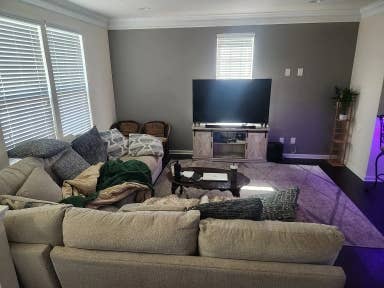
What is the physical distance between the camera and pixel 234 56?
4.46 m

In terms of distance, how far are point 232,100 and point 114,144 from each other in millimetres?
2111

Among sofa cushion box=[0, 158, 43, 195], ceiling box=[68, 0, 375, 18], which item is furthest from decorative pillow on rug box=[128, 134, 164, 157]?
ceiling box=[68, 0, 375, 18]

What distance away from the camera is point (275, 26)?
4.23 m

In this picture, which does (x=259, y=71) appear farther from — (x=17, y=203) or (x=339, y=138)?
(x=17, y=203)

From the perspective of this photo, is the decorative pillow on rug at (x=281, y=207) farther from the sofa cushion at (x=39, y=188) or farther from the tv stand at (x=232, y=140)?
the tv stand at (x=232, y=140)

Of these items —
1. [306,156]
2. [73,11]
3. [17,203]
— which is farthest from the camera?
[306,156]

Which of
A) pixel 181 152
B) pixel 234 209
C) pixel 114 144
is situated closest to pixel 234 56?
pixel 181 152

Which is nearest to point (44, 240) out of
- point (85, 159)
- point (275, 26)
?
point (85, 159)

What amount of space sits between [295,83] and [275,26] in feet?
3.39

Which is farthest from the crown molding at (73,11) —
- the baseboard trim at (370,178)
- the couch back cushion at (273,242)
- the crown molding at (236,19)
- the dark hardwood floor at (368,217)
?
the baseboard trim at (370,178)

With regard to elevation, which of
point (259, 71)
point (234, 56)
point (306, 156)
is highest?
point (234, 56)

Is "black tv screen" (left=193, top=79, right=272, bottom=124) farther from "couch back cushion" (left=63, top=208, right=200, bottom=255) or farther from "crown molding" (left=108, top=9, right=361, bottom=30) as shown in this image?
"couch back cushion" (left=63, top=208, right=200, bottom=255)

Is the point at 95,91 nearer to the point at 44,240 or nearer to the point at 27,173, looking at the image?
the point at 27,173

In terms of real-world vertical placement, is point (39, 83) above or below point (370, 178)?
above
